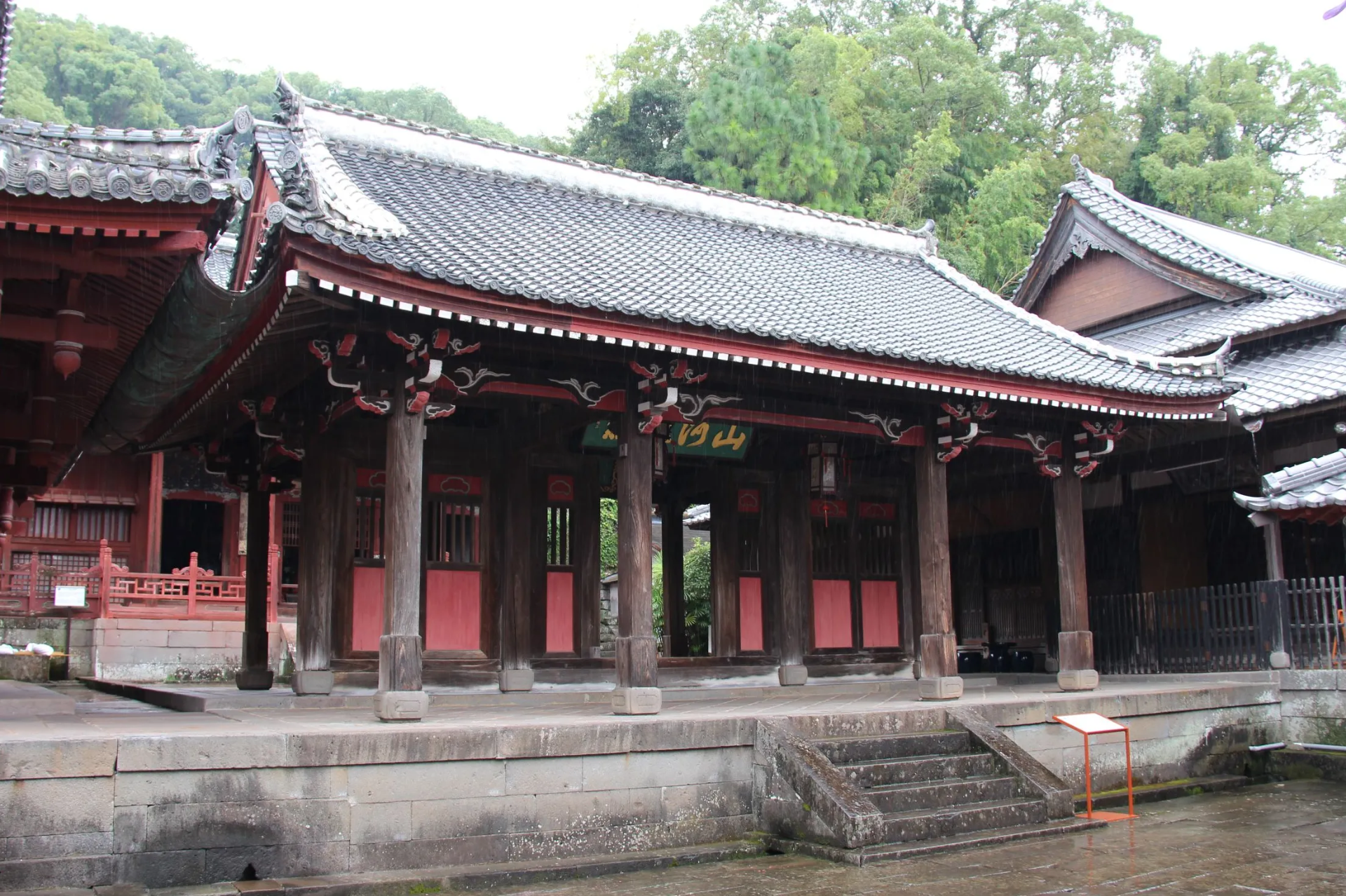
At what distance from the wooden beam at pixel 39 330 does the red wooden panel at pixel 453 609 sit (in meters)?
5.11

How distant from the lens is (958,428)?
1338 cm

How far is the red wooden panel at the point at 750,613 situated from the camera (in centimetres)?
1515

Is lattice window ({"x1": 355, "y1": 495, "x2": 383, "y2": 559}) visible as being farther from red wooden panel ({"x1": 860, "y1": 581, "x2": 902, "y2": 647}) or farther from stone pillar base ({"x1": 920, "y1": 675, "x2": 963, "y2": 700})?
red wooden panel ({"x1": 860, "y1": 581, "x2": 902, "y2": 647})

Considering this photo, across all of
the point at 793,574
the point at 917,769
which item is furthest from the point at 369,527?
the point at 917,769

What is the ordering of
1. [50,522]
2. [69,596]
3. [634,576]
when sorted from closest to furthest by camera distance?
[634,576], [69,596], [50,522]

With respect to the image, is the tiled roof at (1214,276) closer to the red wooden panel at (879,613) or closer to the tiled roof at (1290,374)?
the tiled roof at (1290,374)

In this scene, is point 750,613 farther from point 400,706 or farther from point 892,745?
point 400,706

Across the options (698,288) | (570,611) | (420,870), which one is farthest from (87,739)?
(698,288)

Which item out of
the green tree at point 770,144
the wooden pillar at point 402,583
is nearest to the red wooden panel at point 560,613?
the wooden pillar at point 402,583

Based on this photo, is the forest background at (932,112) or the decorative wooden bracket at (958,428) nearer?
the decorative wooden bracket at (958,428)

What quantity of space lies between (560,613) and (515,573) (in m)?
0.88

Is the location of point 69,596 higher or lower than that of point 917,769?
higher

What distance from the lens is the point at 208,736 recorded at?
25.5 ft

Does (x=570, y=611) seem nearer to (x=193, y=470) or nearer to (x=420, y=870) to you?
(x=420, y=870)
